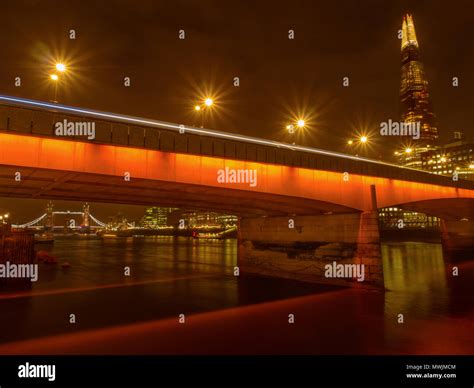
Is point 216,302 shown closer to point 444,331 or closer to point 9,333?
point 9,333

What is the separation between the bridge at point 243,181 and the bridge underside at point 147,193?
0.07 meters

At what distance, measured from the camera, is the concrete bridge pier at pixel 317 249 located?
25359 millimetres

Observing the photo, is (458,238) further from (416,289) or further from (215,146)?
(215,146)

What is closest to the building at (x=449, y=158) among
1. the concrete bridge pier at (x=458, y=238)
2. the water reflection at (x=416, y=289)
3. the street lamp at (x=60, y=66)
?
the concrete bridge pier at (x=458, y=238)

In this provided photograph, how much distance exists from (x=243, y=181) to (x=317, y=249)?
10221 millimetres

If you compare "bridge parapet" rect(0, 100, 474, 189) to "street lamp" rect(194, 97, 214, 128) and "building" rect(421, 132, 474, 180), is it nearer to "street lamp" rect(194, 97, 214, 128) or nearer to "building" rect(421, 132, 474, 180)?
"street lamp" rect(194, 97, 214, 128)

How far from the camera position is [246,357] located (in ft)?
42.3

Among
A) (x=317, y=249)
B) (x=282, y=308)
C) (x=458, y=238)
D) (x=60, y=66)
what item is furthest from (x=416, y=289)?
(x=458, y=238)

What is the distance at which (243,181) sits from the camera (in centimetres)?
2150

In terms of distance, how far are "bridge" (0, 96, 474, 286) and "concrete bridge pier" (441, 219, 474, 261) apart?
58.5 feet

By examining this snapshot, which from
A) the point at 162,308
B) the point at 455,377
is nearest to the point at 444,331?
the point at 455,377

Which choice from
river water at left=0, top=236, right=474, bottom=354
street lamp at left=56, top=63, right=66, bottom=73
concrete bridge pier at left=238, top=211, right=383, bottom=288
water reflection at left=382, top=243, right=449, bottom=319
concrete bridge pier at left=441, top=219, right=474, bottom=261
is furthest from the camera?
concrete bridge pier at left=441, top=219, right=474, bottom=261

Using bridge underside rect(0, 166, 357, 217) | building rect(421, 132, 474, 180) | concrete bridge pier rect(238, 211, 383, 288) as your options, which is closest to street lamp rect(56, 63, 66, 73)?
bridge underside rect(0, 166, 357, 217)

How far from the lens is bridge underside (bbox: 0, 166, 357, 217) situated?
60.4 feet
